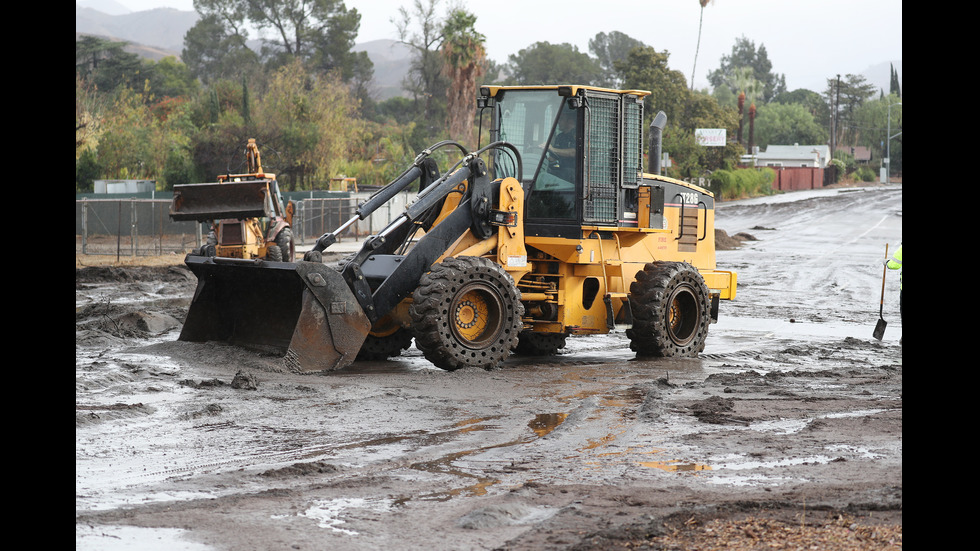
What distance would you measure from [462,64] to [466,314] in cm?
4175

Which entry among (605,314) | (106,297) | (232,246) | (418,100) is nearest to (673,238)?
(605,314)

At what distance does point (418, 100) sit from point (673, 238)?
94345 mm

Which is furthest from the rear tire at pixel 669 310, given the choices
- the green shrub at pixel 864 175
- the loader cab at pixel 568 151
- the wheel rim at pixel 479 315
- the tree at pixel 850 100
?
the tree at pixel 850 100

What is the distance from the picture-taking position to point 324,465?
6.72 metres

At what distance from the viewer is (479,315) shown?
11.1 meters

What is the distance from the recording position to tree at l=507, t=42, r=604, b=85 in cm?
11662

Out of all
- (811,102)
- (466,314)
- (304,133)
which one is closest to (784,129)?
(811,102)

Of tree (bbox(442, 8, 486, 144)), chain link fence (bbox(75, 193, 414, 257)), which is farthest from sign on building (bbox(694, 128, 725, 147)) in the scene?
chain link fence (bbox(75, 193, 414, 257))

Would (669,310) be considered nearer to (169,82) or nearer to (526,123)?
(526,123)

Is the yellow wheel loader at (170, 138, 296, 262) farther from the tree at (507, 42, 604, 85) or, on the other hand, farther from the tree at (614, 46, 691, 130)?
the tree at (507, 42, 604, 85)

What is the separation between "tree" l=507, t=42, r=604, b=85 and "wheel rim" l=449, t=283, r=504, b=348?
106044 mm

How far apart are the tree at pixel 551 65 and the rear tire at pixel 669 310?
104 meters

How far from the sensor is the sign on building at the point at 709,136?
65750 millimetres

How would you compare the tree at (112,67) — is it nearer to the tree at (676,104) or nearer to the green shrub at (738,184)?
the tree at (676,104)
